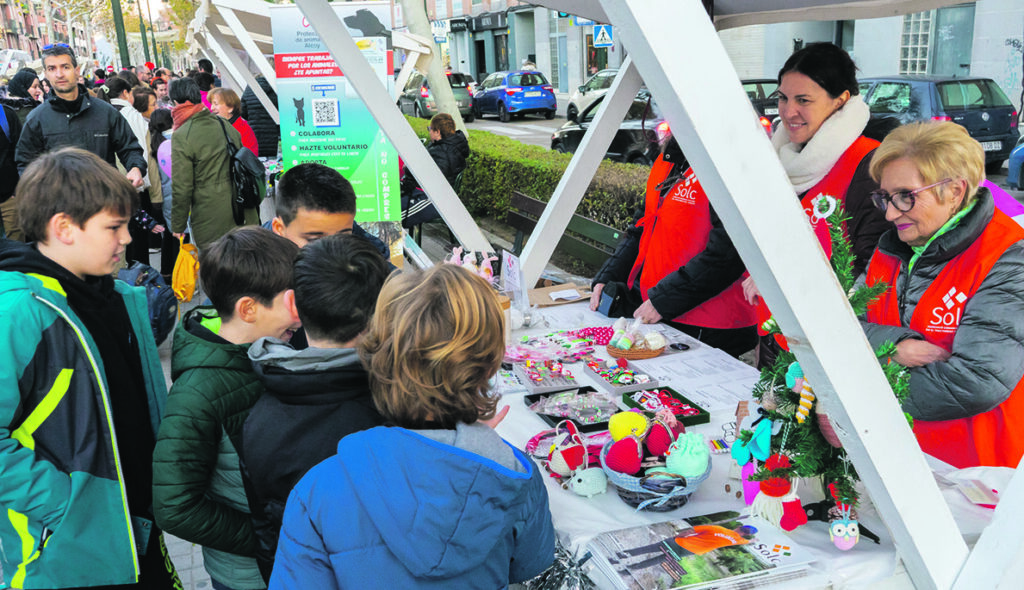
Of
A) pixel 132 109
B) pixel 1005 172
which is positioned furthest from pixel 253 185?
pixel 1005 172

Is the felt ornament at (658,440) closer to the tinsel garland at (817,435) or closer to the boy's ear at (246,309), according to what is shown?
the tinsel garland at (817,435)

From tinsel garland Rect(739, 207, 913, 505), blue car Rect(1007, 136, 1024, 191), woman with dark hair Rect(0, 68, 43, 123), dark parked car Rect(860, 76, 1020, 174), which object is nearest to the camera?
tinsel garland Rect(739, 207, 913, 505)

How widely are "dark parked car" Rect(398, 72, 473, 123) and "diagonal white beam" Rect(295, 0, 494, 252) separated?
1962cm

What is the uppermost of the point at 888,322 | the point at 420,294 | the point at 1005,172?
the point at 420,294

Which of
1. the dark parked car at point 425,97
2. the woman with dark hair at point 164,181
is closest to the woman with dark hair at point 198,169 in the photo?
the woman with dark hair at point 164,181

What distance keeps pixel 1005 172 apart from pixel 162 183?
1163 centimetres

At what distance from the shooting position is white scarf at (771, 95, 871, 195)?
275 centimetres

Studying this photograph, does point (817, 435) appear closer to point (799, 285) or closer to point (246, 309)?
point (799, 285)

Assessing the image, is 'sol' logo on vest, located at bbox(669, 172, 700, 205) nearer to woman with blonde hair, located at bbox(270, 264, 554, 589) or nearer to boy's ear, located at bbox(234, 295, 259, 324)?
boy's ear, located at bbox(234, 295, 259, 324)

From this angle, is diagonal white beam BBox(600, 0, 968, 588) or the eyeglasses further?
the eyeglasses

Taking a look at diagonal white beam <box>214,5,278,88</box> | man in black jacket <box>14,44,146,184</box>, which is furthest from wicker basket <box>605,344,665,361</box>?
diagonal white beam <box>214,5,278,88</box>

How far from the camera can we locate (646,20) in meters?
1.14

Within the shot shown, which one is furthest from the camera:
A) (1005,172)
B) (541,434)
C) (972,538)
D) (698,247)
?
(1005,172)

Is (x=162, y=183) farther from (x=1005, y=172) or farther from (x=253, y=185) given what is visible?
(x=1005, y=172)
